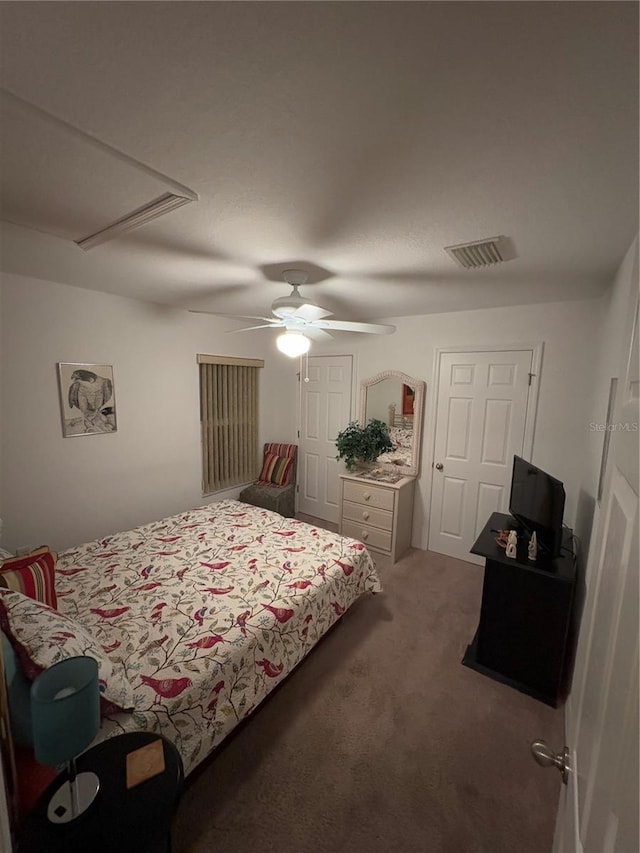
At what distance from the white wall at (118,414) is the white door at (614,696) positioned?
3.21m

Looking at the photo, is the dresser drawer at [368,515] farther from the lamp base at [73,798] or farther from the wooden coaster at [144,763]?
the lamp base at [73,798]

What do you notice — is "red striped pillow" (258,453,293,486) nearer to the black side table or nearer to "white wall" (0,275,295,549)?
"white wall" (0,275,295,549)

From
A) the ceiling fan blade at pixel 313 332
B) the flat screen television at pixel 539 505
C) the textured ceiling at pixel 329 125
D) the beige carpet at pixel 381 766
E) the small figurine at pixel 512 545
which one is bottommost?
the beige carpet at pixel 381 766

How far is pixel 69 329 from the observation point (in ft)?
8.52

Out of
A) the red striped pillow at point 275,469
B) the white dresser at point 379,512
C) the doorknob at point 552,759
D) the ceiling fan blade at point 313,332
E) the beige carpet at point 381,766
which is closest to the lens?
the doorknob at point 552,759

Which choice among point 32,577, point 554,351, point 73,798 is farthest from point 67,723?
point 554,351

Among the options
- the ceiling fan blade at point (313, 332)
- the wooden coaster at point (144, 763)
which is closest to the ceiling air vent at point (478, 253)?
Result: the ceiling fan blade at point (313, 332)

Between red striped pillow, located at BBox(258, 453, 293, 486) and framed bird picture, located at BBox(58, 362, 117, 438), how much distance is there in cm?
176

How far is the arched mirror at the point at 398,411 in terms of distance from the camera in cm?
345

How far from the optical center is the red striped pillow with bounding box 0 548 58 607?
4.96 ft

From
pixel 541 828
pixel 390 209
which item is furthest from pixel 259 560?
pixel 390 209

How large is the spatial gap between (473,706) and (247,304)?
3.21 metres

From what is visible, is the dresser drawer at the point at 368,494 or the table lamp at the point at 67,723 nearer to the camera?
the table lamp at the point at 67,723

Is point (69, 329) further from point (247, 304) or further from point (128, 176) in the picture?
point (128, 176)
